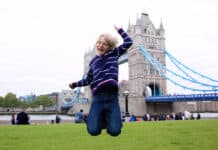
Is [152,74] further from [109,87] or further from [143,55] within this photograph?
[109,87]

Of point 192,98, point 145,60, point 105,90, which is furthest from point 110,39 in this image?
point 145,60

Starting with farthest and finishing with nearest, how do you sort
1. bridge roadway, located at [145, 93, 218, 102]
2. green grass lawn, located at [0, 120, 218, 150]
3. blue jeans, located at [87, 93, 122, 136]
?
1. bridge roadway, located at [145, 93, 218, 102]
2. green grass lawn, located at [0, 120, 218, 150]
3. blue jeans, located at [87, 93, 122, 136]

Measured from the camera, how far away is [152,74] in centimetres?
7112

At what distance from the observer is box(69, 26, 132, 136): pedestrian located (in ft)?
13.6

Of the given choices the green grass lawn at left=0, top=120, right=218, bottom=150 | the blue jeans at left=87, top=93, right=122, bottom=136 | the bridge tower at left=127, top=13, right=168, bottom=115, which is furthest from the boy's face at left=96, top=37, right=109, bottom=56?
the bridge tower at left=127, top=13, right=168, bottom=115

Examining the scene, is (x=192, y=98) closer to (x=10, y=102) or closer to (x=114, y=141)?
(x=114, y=141)

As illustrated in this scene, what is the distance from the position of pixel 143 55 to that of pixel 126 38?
215ft

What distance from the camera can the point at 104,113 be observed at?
4254 millimetres

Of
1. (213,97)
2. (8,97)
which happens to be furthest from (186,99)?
(8,97)

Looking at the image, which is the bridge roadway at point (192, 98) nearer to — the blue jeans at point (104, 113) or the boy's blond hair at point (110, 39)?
the boy's blond hair at point (110, 39)

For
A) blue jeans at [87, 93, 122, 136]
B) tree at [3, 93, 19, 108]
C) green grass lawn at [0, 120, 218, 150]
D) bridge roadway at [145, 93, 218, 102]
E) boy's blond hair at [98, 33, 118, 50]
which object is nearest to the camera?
blue jeans at [87, 93, 122, 136]

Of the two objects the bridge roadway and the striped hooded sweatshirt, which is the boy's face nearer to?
the striped hooded sweatshirt

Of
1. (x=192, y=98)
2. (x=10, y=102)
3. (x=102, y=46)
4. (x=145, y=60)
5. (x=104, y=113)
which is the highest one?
(x=145, y=60)

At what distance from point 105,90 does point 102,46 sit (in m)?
0.64
